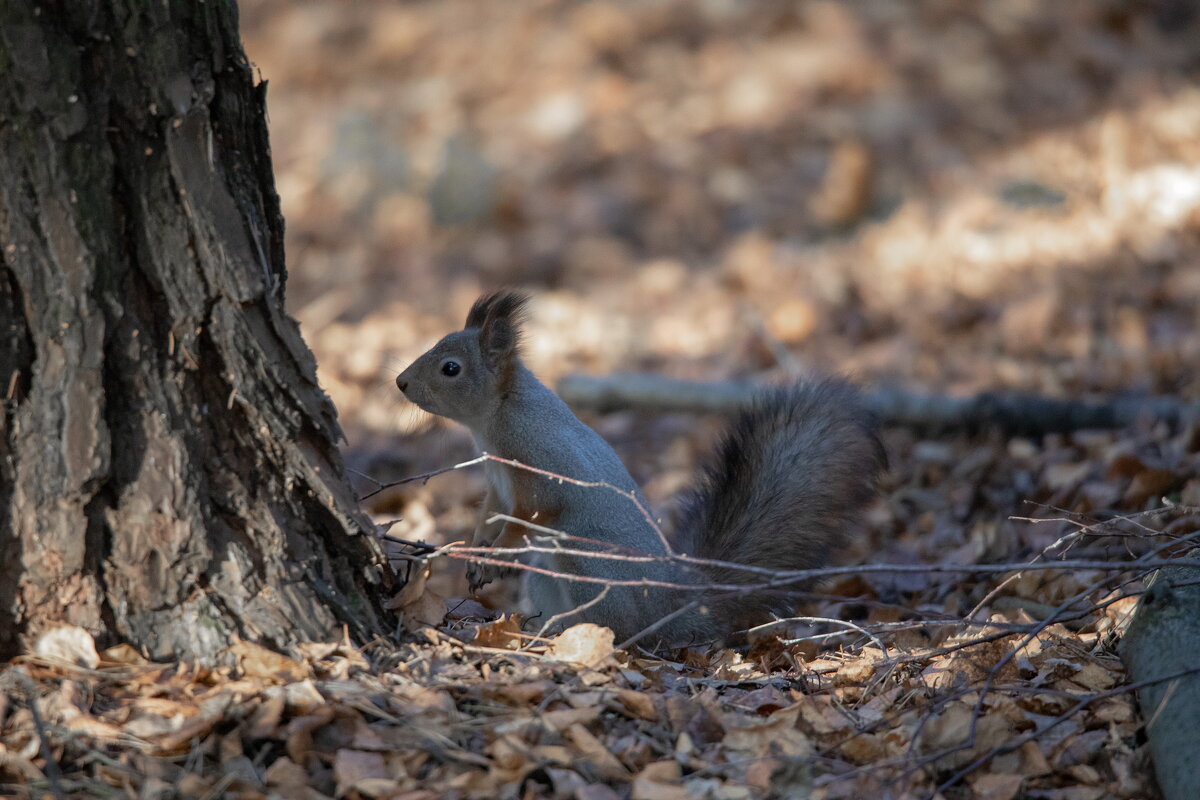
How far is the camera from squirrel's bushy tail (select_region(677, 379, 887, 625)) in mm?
3266

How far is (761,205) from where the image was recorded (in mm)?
8508

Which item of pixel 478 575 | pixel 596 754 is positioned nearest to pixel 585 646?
pixel 596 754

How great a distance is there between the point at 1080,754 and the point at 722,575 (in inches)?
49.6

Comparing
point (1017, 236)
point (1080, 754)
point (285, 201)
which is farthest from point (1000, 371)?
point (285, 201)

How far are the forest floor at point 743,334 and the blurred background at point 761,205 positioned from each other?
0.03m

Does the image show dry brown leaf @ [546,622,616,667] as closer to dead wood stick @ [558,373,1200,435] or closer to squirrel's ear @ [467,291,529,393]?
squirrel's ear @ [467,291,529,393]

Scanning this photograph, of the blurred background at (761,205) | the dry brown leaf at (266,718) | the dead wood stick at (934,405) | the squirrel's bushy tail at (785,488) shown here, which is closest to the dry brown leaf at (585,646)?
the dry brown leaf at (266,718)

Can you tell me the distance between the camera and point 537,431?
3.38 m

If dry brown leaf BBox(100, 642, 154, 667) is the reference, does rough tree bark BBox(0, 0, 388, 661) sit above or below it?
above

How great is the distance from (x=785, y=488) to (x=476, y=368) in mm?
1042

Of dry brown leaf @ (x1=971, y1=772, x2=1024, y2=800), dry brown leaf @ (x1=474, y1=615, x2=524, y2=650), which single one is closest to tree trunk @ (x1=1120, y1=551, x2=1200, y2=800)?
dry brown leaf @ (x1=971, y1=772, x2=1024, y2=800)

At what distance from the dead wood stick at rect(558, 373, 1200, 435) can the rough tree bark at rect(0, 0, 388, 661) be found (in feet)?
7.64

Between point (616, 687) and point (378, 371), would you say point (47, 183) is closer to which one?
point (616, 687)

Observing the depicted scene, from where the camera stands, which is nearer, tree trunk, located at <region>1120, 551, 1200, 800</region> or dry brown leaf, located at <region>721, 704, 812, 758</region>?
tree trunk, located at <region>1120, 551, 1200, 800</region>
